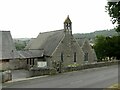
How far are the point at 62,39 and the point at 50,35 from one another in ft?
19.0

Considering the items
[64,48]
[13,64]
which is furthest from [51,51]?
[13,64]

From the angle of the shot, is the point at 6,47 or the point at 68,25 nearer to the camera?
the point at 6,47

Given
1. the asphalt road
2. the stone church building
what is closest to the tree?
the asphalt road

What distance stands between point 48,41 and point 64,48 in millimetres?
4740

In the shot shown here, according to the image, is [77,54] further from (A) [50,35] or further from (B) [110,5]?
(B) [110,5]

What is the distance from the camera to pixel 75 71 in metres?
37.6

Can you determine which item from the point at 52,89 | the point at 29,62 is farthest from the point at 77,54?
the point at 52,89

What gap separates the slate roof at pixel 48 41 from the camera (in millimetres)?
50406

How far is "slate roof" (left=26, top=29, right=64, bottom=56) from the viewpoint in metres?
50.4

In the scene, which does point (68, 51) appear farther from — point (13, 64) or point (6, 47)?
point (6, 47)

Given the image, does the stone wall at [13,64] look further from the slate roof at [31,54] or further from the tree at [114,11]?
the tree at [114,11]

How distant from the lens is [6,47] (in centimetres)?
4675

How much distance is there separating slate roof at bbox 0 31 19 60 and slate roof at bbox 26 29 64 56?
7.04 m

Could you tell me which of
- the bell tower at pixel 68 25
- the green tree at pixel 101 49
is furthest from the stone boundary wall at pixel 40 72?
the bell tower at pixel 68 25
